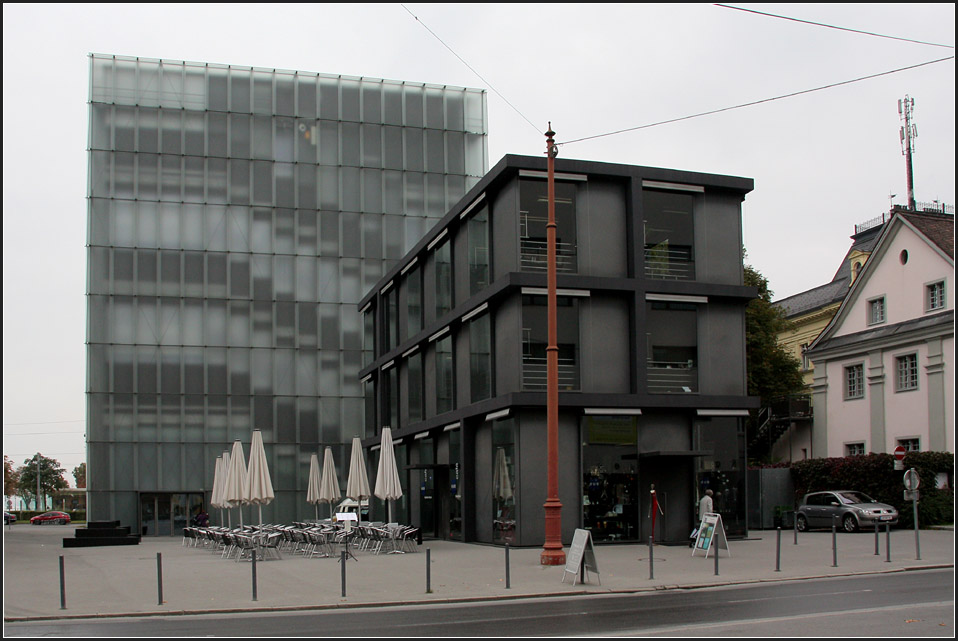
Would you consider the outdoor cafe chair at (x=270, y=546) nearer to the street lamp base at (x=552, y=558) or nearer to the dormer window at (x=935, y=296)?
the street lamp base at (x=552, y=558)

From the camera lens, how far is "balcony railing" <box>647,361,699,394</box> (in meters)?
30.8

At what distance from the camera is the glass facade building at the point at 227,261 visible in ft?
182

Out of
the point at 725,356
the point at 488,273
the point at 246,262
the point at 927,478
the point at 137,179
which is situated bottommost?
the point at 927,478

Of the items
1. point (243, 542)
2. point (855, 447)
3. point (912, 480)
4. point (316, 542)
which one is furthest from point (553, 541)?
point (855, 447)

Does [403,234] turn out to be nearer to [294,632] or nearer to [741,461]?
[741,461]

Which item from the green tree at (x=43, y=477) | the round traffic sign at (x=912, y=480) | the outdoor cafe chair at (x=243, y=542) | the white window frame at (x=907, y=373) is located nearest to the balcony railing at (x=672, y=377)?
the round traffic sign at (x=912, y=480)

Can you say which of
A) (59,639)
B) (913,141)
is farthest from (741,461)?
(913,141)

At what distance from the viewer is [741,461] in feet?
101

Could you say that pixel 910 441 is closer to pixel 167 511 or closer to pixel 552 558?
pixel 552 558

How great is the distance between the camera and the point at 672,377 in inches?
1220

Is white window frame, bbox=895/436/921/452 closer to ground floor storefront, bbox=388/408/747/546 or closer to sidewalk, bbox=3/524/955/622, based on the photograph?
sidewalk, bbox=3/524/955/622

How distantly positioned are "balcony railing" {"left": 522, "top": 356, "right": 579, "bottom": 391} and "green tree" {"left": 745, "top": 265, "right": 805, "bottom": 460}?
75.4 ft

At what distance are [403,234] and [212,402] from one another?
49.4 feet

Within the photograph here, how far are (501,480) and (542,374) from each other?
350cm
